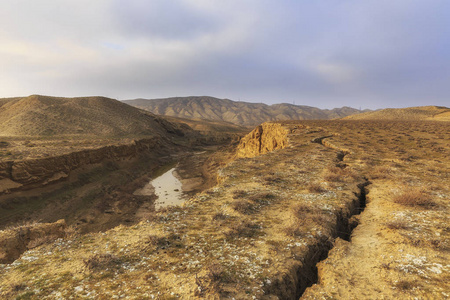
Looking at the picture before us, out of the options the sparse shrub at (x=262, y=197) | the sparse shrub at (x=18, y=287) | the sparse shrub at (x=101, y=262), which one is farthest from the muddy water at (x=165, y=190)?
the sparse shrub at (x=18, y=287)

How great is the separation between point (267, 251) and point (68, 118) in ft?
206

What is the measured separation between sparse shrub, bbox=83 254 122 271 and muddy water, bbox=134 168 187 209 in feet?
58.7

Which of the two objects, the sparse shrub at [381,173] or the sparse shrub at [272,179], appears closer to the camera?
the sparse shrub at [272,179]

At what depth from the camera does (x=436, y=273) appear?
5352 mm

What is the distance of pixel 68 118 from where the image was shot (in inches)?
2048

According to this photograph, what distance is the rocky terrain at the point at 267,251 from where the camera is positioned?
5156mm

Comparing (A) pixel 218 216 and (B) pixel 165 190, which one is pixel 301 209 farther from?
(B) pixel 165 190

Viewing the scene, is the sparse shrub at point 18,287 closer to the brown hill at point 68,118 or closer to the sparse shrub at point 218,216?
the sparse shrub at point 218,216

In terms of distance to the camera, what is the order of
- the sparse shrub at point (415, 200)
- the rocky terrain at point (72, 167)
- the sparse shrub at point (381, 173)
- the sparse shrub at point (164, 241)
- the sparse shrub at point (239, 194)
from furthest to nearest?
the rocky terrain at point (72, 167) < the sparse shrub at point (381, 173) < the sparse shrub at point (239, 194) < the sparse shrub at point (415, 200) < the sparse shrub at point (164, 241)

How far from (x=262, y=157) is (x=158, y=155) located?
36.3 meters

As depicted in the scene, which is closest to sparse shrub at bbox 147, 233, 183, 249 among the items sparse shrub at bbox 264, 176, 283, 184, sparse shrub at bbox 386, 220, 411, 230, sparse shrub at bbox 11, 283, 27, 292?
sparse shrub at bbox 11, 283, 27, 292

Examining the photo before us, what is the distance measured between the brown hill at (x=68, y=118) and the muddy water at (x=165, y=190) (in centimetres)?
2564

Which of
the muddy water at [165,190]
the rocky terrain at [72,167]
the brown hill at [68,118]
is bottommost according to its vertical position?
the muddy water at [165,190]

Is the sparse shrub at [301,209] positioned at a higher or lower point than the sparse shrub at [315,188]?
lower
